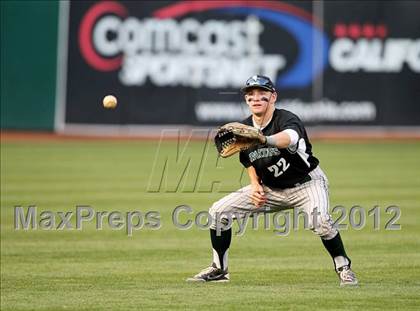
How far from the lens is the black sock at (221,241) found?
310 inches

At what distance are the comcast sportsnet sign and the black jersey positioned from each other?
621 inches

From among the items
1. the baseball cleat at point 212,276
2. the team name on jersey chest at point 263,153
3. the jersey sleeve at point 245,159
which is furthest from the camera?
the baseball cleat at point 212,276

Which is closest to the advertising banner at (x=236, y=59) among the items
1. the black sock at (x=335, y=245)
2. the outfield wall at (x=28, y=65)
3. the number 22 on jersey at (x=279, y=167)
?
the outfield wall at (x=28, y=65)

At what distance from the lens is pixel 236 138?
7.44 meters

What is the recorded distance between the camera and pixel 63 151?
20.8 m

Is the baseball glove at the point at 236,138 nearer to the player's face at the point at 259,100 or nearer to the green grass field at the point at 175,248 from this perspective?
the player's face at the point at 259,100

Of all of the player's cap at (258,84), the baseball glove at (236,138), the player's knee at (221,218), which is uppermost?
the player's cap at (258,84)

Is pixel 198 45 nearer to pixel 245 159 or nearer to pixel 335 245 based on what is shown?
pixel 245 159

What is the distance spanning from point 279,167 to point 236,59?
642 inches

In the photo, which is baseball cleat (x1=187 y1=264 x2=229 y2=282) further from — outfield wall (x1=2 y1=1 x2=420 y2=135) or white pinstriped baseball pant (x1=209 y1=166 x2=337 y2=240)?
outfield wall (x1=2 y1=1 x2=420 y2=135)

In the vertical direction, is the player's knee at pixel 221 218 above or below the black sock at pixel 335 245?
above

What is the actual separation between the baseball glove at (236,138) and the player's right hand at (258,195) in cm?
43

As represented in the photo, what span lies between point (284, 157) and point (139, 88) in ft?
52.4

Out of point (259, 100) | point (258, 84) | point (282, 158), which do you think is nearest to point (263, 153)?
point (282, 158)
